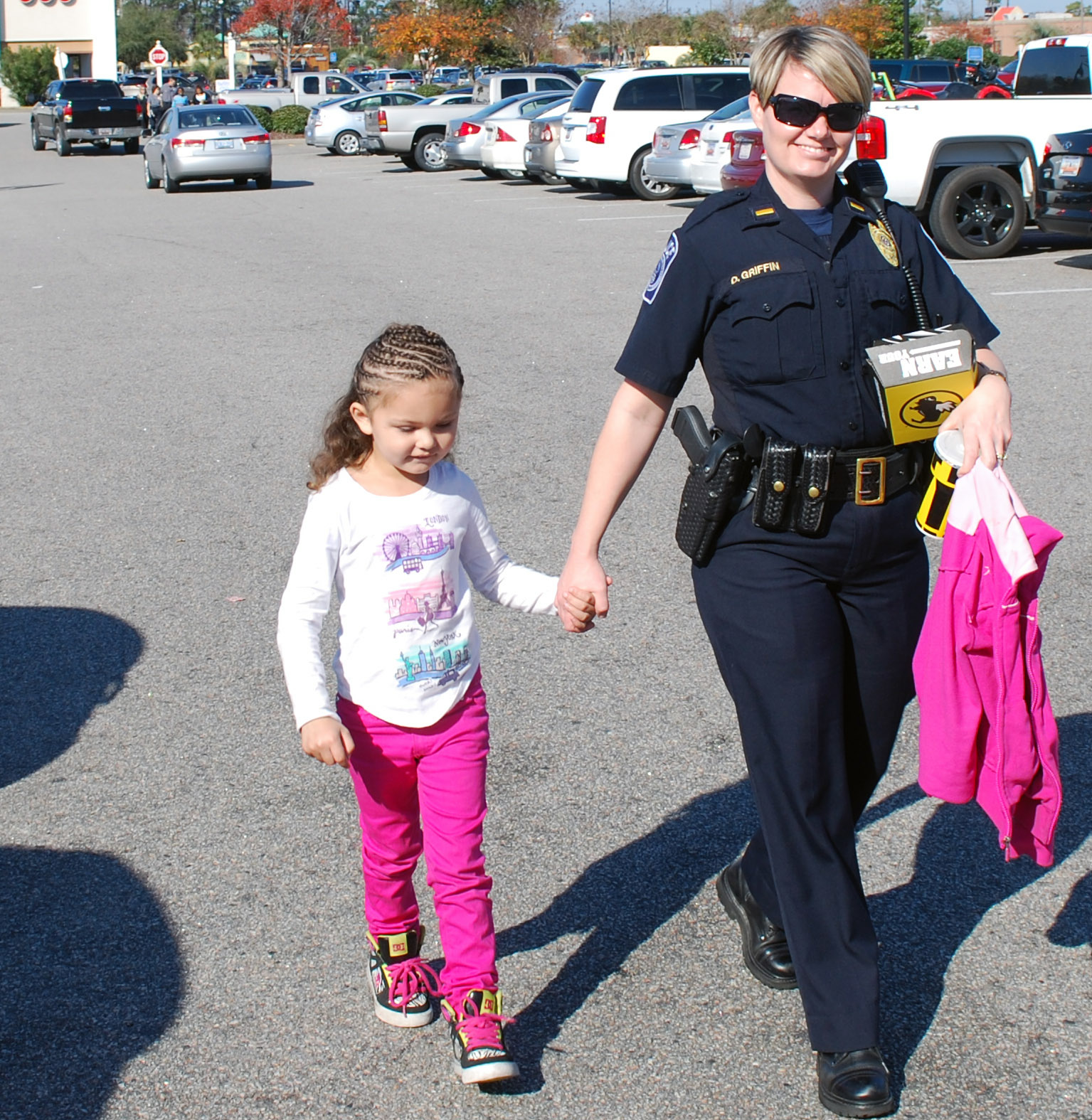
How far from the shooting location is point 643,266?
14.0 meters

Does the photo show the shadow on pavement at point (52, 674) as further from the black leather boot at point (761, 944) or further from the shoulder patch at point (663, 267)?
the shoulder patch at point (663, 267)

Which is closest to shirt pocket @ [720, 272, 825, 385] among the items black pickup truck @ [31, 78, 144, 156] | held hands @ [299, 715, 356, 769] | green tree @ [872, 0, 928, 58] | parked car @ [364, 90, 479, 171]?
held hands @ [299, 715, 356, 769]

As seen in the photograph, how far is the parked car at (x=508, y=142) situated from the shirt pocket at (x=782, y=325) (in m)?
22.2

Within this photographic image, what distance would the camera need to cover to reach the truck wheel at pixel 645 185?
67.9 feet

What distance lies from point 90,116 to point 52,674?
115 ft

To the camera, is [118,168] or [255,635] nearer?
[255,635]

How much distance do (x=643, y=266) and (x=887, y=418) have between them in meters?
11.7

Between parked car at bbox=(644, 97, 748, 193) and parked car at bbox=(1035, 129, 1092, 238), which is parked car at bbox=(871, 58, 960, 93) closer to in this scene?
parked car at bbox=(644, 97, 748, 193)

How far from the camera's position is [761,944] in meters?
3.13

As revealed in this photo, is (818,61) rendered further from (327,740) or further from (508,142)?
(508,142)

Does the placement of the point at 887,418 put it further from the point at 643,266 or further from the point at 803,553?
the point at 643,266

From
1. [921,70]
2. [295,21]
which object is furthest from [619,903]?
[295,21]

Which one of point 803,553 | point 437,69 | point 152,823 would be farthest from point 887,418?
point 437,69

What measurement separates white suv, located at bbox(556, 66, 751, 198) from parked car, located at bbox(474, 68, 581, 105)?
9.59m
